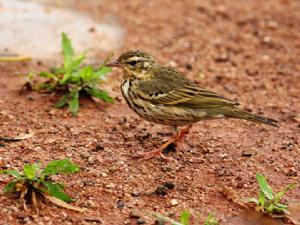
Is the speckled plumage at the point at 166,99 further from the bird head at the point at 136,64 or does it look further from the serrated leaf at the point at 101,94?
the serrated leaf at the point at 101,94

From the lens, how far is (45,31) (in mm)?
10367

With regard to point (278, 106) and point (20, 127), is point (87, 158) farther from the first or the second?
point (278, 106)

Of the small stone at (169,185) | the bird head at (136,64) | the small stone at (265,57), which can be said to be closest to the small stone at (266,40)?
the small stone at (265,57)

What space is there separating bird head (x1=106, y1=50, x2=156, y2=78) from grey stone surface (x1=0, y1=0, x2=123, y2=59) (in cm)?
249

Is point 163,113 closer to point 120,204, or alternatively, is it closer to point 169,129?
A: point 169,129

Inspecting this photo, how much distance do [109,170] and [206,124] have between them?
218 cm

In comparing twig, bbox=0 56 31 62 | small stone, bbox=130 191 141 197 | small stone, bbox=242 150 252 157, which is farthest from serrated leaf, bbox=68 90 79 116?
small stone, bbox=242 150 252 157

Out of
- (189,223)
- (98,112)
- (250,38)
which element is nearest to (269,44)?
(250,38)

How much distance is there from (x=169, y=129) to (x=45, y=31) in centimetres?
341

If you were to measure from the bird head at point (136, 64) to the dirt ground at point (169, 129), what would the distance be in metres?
0.75

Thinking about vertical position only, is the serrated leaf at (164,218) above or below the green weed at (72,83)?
below

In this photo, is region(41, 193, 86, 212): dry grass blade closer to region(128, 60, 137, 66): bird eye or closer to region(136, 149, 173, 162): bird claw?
region(136, 149, 173, 162): bird claw

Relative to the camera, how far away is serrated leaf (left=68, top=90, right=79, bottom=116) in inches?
310

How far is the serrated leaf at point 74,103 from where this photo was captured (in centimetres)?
787
